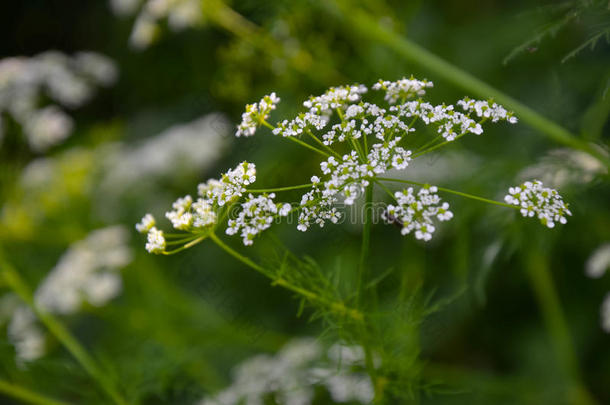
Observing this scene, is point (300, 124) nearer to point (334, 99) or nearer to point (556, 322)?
point (334, 99)

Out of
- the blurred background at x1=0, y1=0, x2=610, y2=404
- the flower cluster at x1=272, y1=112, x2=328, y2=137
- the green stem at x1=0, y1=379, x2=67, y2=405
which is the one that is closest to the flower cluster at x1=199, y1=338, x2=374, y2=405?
the blurred background at x1=0, y1=0, x2=610, y2=404

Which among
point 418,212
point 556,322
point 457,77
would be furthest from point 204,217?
point 556,322

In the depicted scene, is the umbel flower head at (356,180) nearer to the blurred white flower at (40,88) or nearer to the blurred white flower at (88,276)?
the blurred white flower at (88,276)

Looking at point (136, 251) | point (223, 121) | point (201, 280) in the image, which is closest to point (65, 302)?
point (136, 251)

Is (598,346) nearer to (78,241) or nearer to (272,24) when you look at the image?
(272,24)

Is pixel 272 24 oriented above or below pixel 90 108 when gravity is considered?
below
